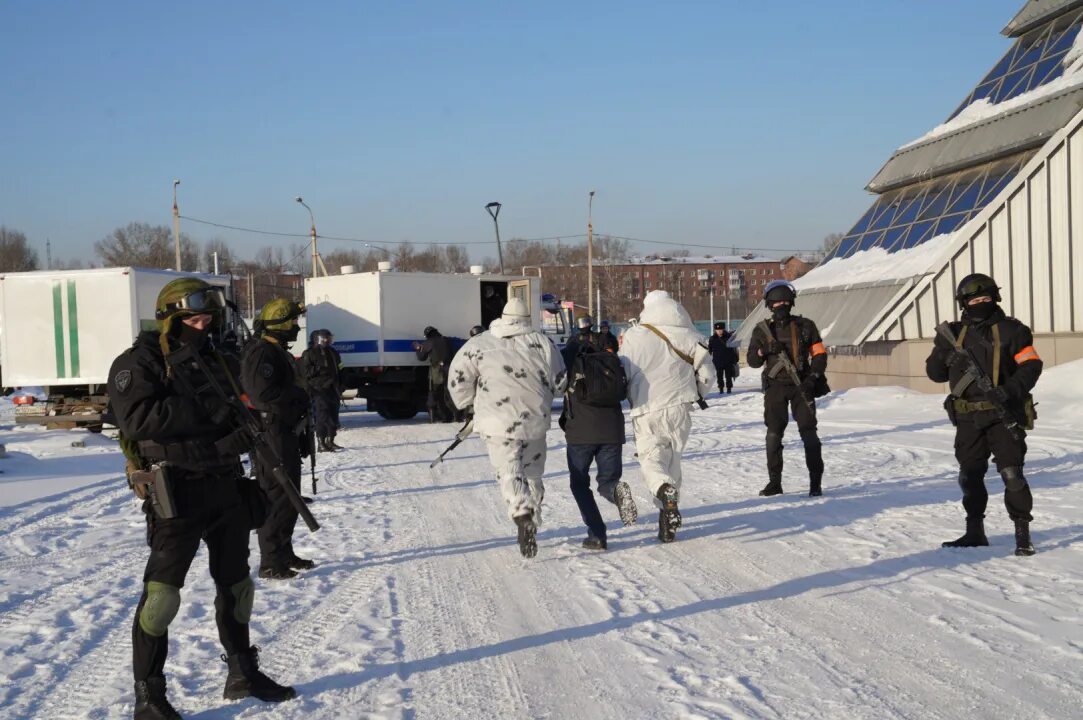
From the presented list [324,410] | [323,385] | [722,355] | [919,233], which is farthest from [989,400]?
[722,355]

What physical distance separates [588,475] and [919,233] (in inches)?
726

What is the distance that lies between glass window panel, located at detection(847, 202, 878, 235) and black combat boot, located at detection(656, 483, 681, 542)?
21438 millimetres

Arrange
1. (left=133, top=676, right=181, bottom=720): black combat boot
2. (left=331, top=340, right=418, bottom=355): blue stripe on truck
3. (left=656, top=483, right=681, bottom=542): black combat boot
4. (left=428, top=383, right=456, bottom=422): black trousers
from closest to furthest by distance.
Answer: (left=133, top=676, right=181, bottom=720): black combat boot, (left=656, top=483, right=681, bottom=542): black combat boot, (left=428, top=383, right=456, bottom=422): black trousers, (left=331, top=340, right=418, bottom=355): blue stripe on truck

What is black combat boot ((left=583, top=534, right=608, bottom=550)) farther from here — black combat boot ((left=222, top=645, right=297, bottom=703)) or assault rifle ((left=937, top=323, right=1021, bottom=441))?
black combat boot ((left=222, top=645, right=297, bottom=703))

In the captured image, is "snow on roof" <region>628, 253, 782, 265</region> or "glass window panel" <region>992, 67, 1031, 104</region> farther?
"snow on roof" <region>628, 253, 782, 265</region>

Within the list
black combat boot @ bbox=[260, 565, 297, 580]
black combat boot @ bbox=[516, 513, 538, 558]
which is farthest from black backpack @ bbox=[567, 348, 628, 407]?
black combat boot @ bbox=[260, 565, 297, 580]

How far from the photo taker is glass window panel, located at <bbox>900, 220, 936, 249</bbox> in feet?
76.1

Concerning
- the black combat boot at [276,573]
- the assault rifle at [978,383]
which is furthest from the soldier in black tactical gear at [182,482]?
the assault rifle at [978,383]

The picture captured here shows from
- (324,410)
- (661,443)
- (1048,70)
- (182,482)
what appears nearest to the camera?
(182,482)

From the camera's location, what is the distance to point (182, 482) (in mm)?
4371

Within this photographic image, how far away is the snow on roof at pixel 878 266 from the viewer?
858 inches

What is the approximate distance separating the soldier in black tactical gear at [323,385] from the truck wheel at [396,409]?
5935 mm

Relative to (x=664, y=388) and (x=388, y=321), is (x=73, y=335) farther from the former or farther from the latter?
(x=664, y=388)

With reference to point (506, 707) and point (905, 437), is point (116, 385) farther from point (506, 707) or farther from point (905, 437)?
point (905, 437)
